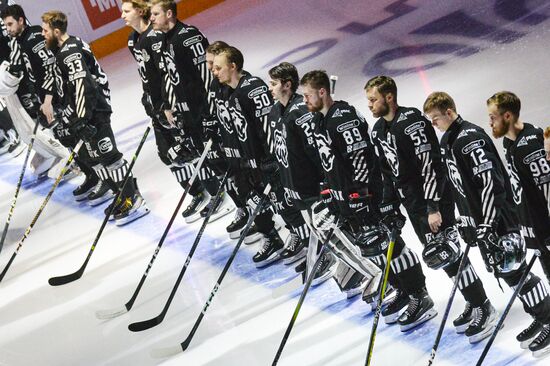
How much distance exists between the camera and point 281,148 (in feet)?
21.9

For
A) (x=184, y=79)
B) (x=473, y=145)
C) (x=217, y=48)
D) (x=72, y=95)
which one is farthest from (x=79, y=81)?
(x=473, y=145)

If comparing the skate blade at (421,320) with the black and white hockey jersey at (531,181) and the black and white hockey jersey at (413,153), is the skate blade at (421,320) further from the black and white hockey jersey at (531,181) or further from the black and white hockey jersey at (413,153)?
the black and white hockey jersey at (531,181)

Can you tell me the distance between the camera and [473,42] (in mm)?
10398

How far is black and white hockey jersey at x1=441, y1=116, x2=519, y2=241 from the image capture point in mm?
5652

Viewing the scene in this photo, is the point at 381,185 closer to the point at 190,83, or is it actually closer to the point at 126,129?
the point at 190,83

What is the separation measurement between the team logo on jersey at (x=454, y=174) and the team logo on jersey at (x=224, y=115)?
191 cm

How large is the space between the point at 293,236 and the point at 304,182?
1070 millimetres

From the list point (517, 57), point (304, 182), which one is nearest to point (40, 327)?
point (304, 182)

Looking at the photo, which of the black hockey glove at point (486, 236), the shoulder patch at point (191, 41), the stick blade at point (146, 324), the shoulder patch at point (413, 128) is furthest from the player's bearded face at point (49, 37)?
the black hockey glove at point (486, 236)

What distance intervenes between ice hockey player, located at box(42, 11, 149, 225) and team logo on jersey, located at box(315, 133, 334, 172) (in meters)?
2.80

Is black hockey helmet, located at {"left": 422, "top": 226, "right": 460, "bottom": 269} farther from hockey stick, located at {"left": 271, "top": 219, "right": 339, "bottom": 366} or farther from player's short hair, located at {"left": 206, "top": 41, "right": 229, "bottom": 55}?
player's short hair, located at {"left": 206, "top": 41, "right": 229, "bottom": 55}

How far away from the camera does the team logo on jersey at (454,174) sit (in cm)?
573

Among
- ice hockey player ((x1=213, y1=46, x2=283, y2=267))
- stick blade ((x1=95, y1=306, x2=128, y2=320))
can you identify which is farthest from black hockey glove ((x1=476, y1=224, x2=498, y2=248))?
stick blade ((x1=95, y1=306, x2=128, y2=320))

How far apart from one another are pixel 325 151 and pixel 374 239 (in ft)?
1.81
